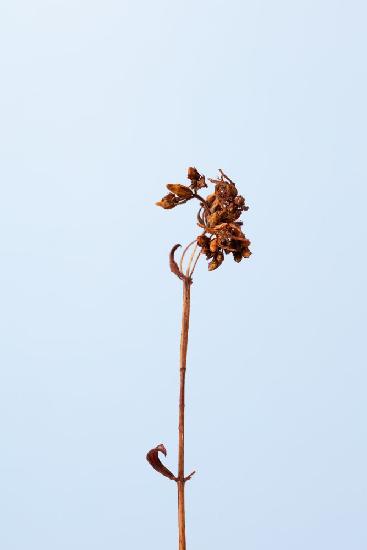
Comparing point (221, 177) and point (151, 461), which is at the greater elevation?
point (221, 177)

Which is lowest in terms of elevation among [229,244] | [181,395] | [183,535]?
[183,535]

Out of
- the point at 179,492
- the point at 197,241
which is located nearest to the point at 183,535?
the point at 179,492

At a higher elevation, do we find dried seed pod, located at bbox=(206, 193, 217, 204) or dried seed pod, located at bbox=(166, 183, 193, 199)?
dried seed pod, located at bbox=(166, 183, 193, 199)

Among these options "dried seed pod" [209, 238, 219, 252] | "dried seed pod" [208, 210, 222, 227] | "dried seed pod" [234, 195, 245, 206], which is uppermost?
"dried seed pod" [234, 195, 245, 206]

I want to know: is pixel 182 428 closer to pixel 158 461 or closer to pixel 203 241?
pixel 158 461

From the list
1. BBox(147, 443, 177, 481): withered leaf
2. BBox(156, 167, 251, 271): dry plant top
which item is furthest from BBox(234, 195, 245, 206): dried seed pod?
BBox(147, 443, 177, 481): withered leaf

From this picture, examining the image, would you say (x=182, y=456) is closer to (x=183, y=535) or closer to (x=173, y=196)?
(x=183, y=535)

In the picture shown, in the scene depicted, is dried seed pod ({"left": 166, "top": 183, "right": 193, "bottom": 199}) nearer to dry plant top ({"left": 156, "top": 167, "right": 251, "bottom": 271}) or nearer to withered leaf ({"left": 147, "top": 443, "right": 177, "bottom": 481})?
dry plant top ({"left": 156, "top": 167, "right": 251, "bottom": 271})

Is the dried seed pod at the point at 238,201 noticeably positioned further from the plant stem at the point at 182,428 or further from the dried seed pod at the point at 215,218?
the plant stem at the point at 182,428

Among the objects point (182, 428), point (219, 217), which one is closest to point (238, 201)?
point (219, 217)
